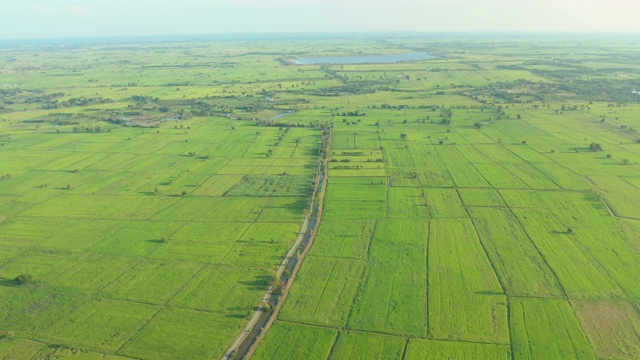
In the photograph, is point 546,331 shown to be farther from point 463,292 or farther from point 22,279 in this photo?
point 22,279

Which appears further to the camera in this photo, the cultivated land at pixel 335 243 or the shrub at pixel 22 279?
the shrub at pixel 22 279

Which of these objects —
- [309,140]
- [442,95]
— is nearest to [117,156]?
[309,140]

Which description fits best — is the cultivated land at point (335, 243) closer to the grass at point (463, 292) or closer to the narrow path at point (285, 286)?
the grass at point (463, 292)

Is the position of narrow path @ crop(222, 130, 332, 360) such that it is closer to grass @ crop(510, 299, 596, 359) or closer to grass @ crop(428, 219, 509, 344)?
grass @ crop(428, 219, 509, 344)

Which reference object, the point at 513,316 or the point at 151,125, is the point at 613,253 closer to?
the point at 513,316

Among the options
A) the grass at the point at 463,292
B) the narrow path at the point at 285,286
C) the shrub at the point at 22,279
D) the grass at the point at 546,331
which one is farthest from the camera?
the shrub at the point at 22,279

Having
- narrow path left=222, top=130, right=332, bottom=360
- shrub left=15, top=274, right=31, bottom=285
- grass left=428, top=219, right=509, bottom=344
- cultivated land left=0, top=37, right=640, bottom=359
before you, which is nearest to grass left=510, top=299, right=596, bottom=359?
cultivated land left=0, top=37, right=640, bottom=359

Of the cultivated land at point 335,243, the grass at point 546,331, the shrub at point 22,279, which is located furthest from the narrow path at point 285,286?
the shrub at point 22,279

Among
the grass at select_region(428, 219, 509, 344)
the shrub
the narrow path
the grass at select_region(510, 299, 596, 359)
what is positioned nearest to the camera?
the grass at select_region(510, 299, 596, 359)
